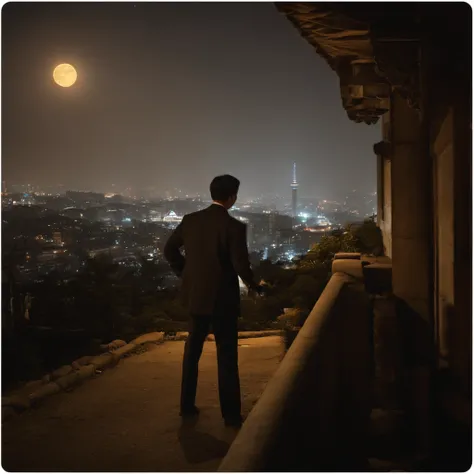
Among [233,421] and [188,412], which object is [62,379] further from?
[233,421]

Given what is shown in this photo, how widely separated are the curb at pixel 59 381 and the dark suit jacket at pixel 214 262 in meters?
2.07

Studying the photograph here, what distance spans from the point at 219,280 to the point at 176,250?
494 millimetres

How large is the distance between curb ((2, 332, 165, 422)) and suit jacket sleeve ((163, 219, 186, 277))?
2.00m

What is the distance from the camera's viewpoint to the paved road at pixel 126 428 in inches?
149

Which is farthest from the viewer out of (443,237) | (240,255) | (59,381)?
(59,381)

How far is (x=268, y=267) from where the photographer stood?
14.6m

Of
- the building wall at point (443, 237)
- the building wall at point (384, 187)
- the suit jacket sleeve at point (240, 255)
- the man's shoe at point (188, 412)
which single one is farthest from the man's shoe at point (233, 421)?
the building wall at point (384, 187)

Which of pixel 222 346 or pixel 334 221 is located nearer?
pixel 222 346

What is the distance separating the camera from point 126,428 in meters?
4.47

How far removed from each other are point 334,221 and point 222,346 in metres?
14.3

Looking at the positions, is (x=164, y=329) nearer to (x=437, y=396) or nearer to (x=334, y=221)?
(x=437, y=396)

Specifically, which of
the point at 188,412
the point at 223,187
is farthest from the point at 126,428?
the point at 223,187

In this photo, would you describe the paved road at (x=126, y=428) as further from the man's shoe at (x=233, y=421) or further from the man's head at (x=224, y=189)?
the man's head at (x=224, y=189)

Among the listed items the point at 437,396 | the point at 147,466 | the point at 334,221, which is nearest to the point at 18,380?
the point at 147,466
